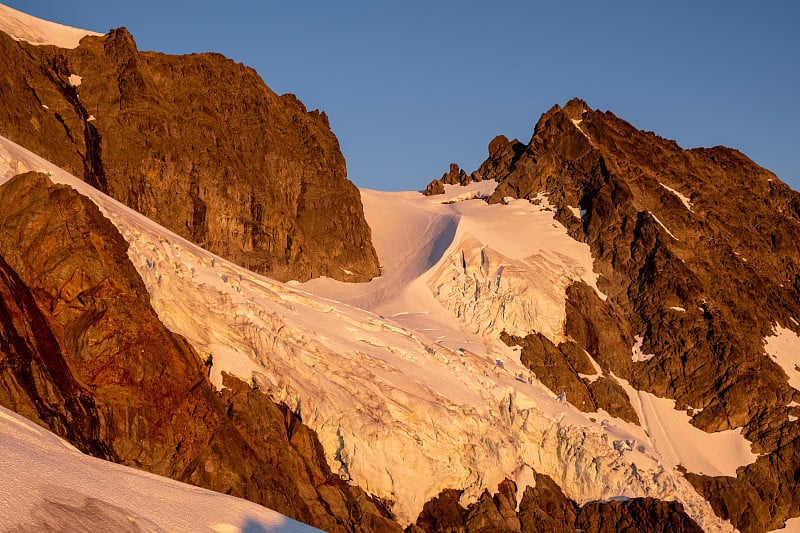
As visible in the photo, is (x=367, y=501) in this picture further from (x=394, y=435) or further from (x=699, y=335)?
(x=699, y=335)

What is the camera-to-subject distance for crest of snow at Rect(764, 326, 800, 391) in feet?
298

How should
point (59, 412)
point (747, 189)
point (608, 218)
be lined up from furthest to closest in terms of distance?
point (747, 189) < point (608, 218) < point (59, 412)

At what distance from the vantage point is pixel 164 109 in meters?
85.5

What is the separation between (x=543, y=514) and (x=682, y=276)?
32.9m

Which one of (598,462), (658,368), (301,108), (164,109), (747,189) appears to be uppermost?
(747,189)

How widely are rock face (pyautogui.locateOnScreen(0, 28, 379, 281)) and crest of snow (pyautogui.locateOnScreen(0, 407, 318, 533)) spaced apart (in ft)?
142

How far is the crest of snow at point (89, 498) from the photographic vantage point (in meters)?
28.5

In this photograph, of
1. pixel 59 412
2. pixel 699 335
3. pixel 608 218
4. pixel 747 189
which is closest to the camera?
pixel 59 412

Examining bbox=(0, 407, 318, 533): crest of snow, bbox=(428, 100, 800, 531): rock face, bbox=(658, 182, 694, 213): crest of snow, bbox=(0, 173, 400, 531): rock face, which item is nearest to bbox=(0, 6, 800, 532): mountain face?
bbox=(0, 173, 400, 531): rock face

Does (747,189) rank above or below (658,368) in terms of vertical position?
above

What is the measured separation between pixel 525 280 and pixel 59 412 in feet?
156

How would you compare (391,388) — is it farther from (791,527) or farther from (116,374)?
(791,527)

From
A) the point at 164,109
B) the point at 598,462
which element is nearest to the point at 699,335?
the point at 598,462

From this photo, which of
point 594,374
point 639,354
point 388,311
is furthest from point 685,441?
point 388,311
